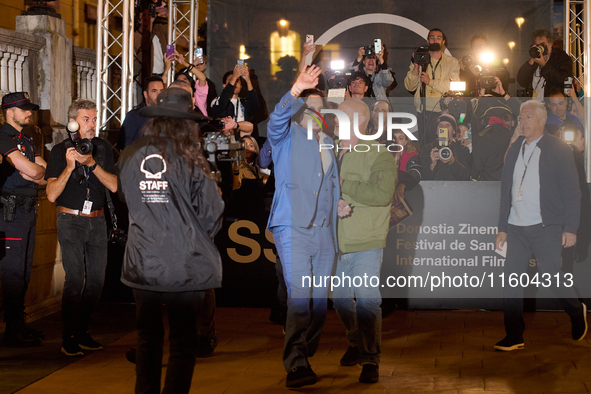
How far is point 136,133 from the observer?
21.6 feet

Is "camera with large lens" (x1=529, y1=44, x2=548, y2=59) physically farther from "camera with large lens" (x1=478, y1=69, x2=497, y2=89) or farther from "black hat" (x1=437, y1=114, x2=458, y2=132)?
"black hat" (x1=437, y1=114, x2=458, y2=132)

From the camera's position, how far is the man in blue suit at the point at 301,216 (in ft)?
16.1

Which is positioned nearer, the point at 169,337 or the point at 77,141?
the point at 169,337

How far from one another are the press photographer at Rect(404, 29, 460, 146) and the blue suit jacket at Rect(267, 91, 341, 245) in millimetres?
4085

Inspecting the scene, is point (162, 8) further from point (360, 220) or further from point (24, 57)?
point (360, 220)

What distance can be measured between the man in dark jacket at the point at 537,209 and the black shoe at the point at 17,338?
12.8 feet

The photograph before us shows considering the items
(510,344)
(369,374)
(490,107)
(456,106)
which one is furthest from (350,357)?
(490,107)

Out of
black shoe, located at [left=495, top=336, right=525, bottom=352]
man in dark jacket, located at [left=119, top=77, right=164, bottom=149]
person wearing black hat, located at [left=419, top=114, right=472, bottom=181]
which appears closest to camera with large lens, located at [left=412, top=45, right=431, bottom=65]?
person wearing black hat, located at [left=419, top=114, right=472, bottom=181]

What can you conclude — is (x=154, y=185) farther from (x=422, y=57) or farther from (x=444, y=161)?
(x=422, y=57)

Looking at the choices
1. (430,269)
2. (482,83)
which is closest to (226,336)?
(430,269)

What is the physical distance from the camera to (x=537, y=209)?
6004mm

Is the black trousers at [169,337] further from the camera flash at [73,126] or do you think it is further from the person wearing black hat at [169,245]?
the camera flash at [73,126]

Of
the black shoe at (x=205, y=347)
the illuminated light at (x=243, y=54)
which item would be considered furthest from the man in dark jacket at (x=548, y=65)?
the black shoe at (x=205, y=347)

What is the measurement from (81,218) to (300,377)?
2.27m
